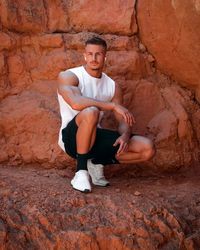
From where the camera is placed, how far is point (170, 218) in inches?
145

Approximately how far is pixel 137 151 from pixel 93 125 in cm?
47

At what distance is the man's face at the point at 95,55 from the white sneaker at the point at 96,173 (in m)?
0.79

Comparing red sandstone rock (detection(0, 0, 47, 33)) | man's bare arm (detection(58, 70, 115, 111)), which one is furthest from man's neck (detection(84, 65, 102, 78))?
red sandstone rock (detection(0, 0, 47, 33))

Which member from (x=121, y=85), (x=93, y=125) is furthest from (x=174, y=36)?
(x=93, y=125)

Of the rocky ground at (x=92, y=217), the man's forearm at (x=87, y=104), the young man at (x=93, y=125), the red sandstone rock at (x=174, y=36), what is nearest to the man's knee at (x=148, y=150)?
the young man at (x=93, y=125)

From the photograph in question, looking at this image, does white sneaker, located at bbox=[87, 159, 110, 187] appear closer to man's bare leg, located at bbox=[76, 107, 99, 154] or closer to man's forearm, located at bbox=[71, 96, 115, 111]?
man's bare leg, located at bbox=[76, 107, 99, 154]

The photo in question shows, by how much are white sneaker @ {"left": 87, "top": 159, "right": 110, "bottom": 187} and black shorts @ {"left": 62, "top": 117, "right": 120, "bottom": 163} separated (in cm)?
11

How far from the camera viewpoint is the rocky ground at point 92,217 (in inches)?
133

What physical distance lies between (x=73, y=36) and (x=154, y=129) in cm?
117

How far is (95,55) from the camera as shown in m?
4.01

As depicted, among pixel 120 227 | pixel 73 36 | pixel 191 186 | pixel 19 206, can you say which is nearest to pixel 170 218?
pixel 120 227

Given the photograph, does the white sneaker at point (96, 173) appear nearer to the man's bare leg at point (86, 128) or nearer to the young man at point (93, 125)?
the young man at point (93, 125)

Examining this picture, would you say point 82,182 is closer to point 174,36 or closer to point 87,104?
point 87,104

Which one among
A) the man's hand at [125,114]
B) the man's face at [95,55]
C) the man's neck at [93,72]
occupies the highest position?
the man's face at [95,55]
